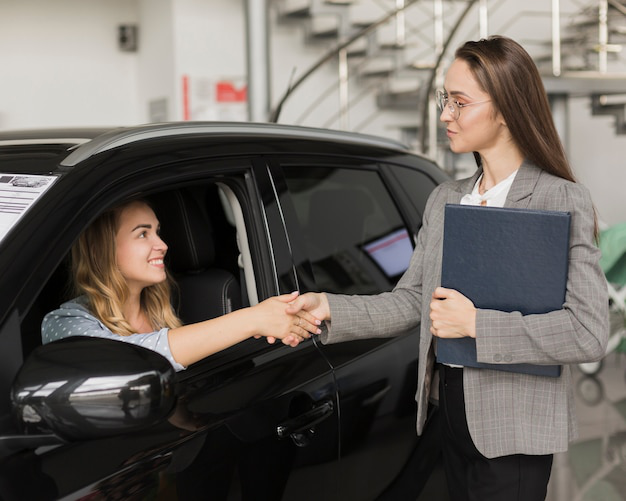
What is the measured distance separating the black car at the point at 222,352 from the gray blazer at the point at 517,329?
136mm

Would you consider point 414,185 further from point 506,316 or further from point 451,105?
point 506,316

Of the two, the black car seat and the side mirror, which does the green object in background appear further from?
the side mirror

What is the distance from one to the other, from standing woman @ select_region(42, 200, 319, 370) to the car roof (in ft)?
0.56

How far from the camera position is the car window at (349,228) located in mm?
2115

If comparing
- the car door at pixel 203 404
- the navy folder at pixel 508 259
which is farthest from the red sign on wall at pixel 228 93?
the navy folder at pixel 508 259

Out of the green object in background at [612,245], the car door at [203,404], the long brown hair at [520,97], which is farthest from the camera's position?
the green object in background at [612,245]

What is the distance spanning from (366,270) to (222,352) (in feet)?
2.04

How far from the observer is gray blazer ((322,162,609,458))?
62.2 inches

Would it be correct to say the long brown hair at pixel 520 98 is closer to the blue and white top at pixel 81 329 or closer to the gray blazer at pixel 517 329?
the gray blazer at pixel 517 329

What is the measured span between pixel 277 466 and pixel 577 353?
0.56 m

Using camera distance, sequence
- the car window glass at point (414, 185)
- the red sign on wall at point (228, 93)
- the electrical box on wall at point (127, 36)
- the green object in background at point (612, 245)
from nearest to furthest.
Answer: the car window glass at point (414, 185) → the green object in background at point (612, 245) → the red sign on wall at point (228, 93) → the electrical box on wall at point (127, 36)

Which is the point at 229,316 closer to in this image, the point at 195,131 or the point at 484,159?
the point at 195,131

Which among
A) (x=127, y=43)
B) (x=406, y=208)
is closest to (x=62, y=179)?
(x=406, y=208)

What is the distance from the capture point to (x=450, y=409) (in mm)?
1764
